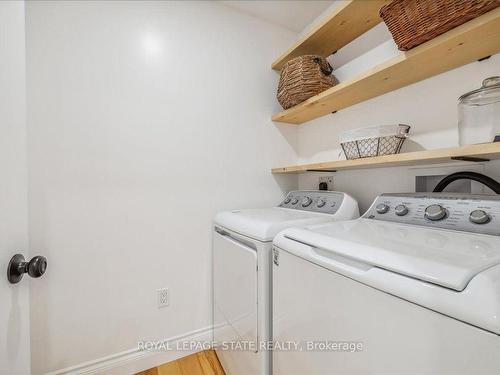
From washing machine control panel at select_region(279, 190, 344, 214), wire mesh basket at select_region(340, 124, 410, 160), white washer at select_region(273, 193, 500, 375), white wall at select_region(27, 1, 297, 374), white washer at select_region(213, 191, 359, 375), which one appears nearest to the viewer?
white washer at select_region(273, 193, 500, 375)

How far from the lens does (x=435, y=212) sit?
86cm

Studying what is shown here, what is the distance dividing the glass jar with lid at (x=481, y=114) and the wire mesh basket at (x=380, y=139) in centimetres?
23

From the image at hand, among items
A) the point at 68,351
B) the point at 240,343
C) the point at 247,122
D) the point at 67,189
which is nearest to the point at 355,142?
the point at 247,122

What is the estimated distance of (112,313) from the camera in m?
1.31

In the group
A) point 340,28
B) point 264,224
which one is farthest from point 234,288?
point 340,28

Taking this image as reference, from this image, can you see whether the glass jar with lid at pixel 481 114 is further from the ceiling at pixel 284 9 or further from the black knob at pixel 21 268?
the black knob at pixel 21 268

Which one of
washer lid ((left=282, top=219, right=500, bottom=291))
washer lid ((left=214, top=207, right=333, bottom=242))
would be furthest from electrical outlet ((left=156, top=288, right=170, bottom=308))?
washer lid ((left=282, top=219, right=500, bottom=291))

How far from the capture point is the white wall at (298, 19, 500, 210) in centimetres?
101

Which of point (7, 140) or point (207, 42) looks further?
point (207, 42)

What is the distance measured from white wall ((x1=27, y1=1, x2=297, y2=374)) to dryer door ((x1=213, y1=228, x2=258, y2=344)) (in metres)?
0.16

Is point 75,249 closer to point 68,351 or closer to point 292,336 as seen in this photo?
point 68,351

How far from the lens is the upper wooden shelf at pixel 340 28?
1185 millimetres

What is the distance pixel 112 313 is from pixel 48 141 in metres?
0.97

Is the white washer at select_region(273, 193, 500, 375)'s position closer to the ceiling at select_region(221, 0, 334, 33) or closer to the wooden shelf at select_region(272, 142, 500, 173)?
the wooden shelf at select_region(272, 142, 500, 173)
